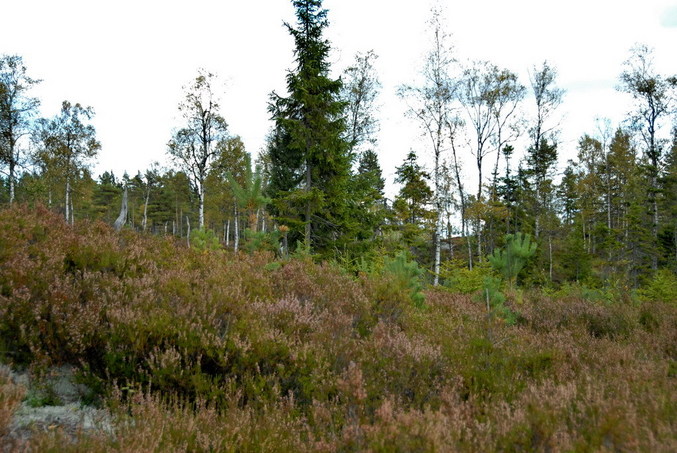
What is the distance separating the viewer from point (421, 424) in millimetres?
2576

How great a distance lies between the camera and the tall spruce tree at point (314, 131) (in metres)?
12.9

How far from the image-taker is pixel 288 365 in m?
3.55

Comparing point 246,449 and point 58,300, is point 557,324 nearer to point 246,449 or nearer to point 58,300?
point 246,449

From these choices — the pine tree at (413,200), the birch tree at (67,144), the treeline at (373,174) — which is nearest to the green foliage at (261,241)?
the treeline at (373,174)

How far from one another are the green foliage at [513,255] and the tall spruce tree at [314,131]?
625 cm

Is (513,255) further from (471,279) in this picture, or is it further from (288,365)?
(288,365)

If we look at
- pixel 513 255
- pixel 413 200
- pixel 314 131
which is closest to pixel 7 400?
pixel 513 255

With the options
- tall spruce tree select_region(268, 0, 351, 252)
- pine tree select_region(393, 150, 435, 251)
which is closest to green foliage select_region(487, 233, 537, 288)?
tall spruce tree select_region(268, 0, 351, 252)

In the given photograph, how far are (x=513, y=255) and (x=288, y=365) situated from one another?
6.45 meters

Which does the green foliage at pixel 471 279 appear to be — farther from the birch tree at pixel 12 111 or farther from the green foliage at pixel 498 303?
the birch tree at pixel 12 111

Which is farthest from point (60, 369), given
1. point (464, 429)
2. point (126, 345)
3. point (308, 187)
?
point (308, 187)

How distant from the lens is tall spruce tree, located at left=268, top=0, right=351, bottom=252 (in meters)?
12.9

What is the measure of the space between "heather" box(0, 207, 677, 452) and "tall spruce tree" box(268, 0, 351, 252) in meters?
7.77

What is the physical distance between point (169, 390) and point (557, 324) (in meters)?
6.24
